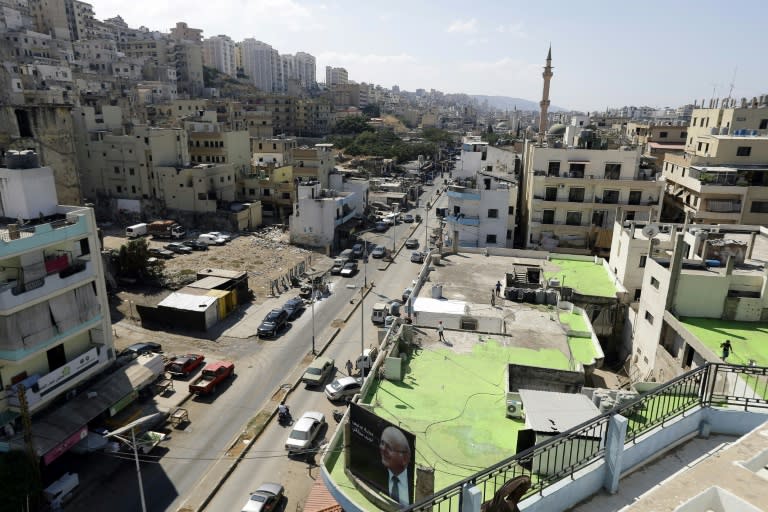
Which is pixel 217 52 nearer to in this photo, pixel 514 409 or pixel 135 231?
pixel 135 231

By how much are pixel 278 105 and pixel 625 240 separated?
369ft

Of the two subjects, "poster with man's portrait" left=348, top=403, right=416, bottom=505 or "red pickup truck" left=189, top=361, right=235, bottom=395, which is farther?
"red pickup truck" left=189, top=361, right=235, bottom=395

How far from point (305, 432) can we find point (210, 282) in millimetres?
19757

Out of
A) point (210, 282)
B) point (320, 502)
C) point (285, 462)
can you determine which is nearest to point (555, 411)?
point (320, 502)

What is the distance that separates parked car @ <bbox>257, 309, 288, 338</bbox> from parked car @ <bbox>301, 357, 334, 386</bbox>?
18.9ft

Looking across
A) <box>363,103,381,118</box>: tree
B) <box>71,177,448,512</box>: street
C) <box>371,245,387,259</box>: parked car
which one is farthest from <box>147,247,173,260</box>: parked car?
<box>363,103,381,118</box>: tree

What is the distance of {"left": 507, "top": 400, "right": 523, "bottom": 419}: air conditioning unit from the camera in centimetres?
1554

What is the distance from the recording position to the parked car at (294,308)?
118 ft

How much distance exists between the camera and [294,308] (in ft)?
121

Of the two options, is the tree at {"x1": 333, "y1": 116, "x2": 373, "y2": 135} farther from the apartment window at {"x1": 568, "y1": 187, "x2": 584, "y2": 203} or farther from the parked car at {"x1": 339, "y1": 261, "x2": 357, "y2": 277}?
the apartment window at {"x1": 568, "y1": 187, "x2": 584, "y2": 203}

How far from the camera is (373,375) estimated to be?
17844 millimetres

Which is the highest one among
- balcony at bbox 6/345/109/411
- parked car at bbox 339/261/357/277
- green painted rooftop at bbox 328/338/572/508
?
green painted rooftop at bbox 328/338/572/508

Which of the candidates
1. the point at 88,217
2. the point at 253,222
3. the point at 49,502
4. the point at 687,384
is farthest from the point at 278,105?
the point at 687,384

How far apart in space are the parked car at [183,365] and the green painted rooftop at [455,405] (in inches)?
590
